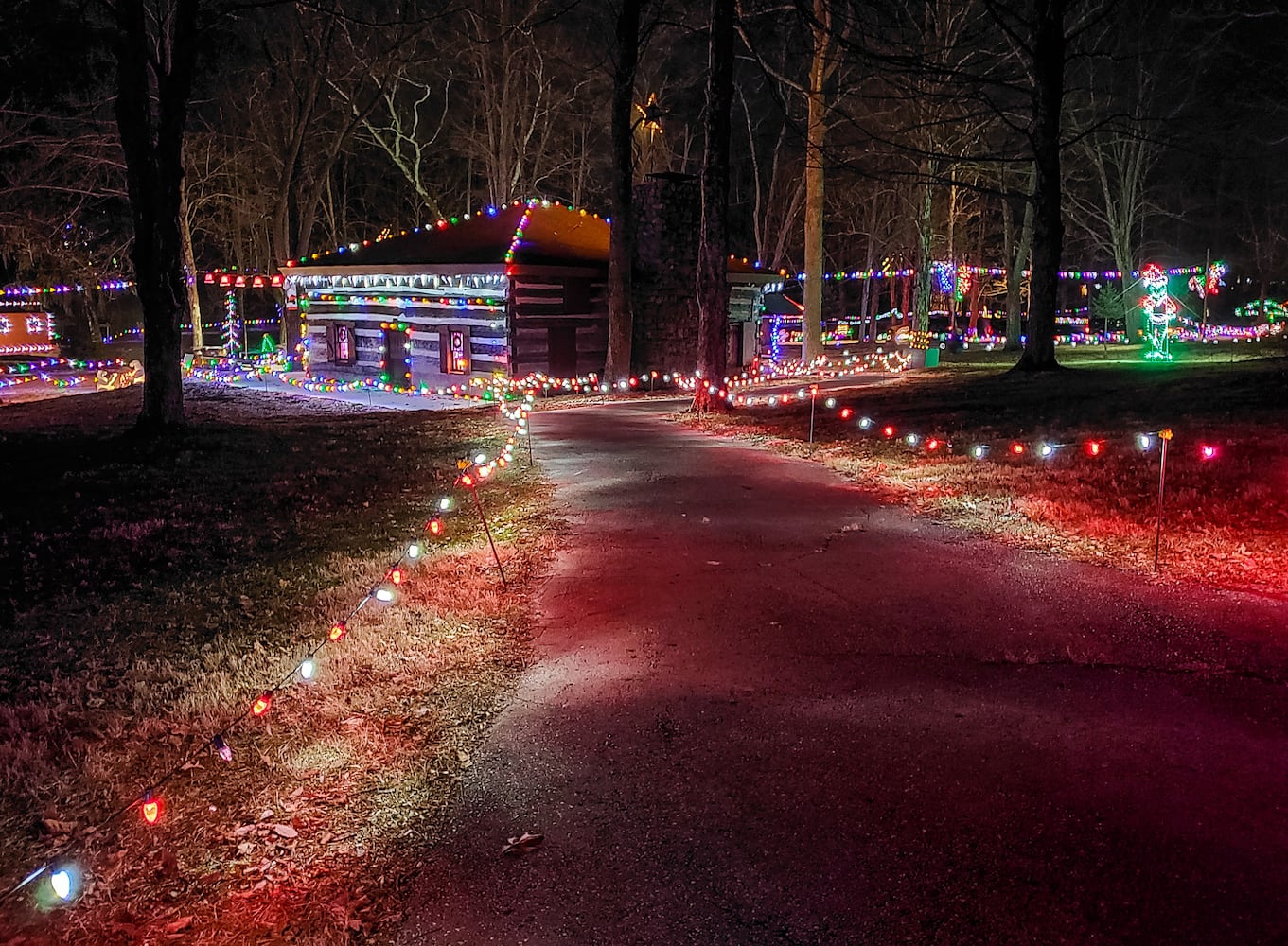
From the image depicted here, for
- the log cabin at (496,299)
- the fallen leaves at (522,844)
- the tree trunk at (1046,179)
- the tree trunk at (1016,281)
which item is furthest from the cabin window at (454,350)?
the tree trunk at (1016,281)

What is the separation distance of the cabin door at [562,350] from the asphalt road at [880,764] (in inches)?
726

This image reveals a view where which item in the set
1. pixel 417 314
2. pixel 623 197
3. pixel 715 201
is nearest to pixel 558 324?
pixel 623 197

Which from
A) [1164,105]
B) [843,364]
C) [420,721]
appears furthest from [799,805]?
[1164,105]

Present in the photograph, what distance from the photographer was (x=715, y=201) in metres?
19.7

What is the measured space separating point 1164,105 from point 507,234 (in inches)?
1139

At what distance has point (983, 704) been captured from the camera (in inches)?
212

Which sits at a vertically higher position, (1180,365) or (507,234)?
(507,234)

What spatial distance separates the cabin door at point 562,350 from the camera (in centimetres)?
2616

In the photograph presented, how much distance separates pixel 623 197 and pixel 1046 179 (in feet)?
32.2

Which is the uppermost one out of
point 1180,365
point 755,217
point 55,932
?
point 755,217

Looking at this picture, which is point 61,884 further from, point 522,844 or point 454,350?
point 454,350

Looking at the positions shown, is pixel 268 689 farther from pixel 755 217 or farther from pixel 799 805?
pixel 755 217

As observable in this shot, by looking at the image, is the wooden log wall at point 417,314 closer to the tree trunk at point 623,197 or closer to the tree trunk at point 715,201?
the tree trunk at point 623,197

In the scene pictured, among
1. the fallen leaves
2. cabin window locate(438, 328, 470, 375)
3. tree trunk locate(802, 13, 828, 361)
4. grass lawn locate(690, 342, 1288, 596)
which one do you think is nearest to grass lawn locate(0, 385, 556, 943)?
the fallen leaves
